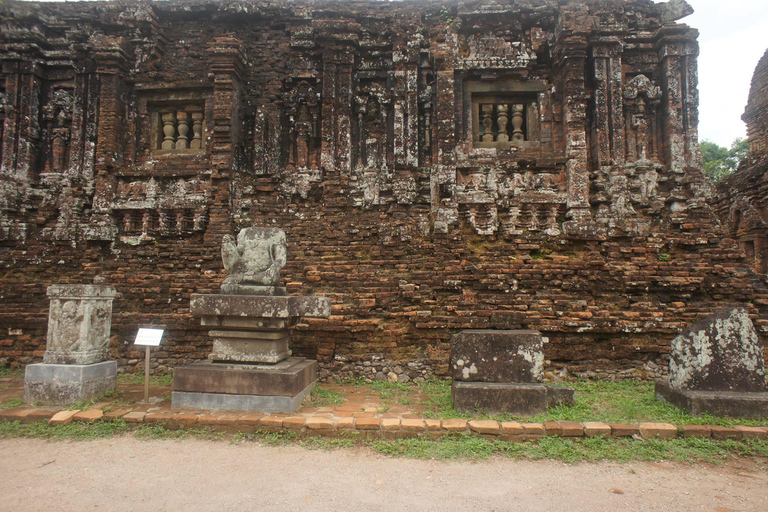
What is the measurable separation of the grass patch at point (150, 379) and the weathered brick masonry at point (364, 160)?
0.88ft

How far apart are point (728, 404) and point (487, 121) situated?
6456mm

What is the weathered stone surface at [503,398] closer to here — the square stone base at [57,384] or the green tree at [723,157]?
the square stone base at [57,384]

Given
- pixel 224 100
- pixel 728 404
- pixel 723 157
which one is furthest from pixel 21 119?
pixel 723 157

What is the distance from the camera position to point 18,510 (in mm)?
3387

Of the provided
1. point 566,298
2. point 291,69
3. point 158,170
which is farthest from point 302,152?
point 566,298

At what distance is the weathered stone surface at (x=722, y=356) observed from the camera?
17.4ft

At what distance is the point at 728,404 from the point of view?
5047 millimetres

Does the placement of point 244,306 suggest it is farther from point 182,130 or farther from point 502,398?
point 182,130

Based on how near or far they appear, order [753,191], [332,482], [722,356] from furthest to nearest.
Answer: [753,191] < [722,356] < [332,482]

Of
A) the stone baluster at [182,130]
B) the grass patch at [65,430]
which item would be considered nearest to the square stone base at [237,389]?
the grass patch at [65,430]

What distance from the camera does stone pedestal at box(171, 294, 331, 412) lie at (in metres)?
5.36

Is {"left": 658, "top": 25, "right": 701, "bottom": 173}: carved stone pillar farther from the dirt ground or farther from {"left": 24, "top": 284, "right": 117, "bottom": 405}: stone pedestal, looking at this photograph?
{"left": 24, "top": 284, "right": 117, "bottom": 405}: stone pedestal

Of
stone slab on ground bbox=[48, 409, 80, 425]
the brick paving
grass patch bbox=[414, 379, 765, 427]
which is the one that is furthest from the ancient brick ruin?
stone slab on ground bbox=[48, 409, 80, 425]

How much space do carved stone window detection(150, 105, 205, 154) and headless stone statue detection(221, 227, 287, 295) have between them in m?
4.48
